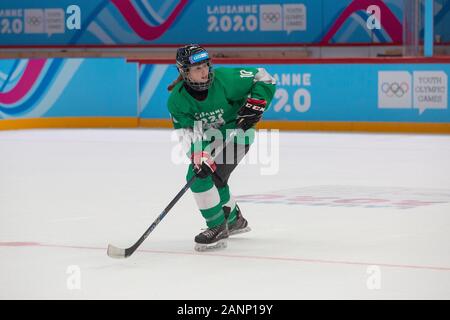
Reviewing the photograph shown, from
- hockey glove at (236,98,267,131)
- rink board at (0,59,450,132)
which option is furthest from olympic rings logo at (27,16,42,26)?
hockey glove at (236,98,267,131)

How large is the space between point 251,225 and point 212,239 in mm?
1128

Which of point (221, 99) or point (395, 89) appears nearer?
point (221, 99)

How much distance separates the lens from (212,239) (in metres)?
7.06

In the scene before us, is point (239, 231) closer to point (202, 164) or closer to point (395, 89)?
point (202, 164)

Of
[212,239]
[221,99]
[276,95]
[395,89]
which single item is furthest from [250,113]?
[276,95]

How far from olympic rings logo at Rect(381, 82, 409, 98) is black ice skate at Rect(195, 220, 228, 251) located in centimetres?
980

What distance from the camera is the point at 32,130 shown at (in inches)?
717

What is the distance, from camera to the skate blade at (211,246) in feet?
23.1

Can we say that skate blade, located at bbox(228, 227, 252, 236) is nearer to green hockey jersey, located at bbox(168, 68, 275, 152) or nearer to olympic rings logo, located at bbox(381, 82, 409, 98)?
green hockey jersey, located at bbox(168, 68, 275, 152)

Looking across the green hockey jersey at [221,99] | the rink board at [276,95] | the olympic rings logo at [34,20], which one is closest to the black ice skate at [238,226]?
the green hockey jersey at [221,99]

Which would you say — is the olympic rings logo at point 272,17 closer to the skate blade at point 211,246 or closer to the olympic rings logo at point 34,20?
the olympic rings logo at point 34,20

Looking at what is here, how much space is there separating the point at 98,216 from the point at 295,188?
2382mm

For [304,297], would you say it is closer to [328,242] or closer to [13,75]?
[328,242]

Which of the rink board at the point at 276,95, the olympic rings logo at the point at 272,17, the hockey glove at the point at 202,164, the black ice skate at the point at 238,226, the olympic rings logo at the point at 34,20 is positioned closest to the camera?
the hockey glove at the point at 202,164
